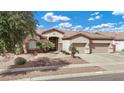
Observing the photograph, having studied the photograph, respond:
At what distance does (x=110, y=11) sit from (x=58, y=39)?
13.6 ft

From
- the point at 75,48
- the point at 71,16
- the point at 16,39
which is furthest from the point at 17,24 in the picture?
the point at 75,48

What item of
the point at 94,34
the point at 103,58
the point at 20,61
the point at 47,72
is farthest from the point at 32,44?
the point at 103,58

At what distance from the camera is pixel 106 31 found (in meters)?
16.5

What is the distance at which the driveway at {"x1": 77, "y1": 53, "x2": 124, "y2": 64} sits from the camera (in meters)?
17.5

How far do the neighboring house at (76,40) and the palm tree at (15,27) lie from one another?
806 millimetres

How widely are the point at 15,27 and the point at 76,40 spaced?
5.24m

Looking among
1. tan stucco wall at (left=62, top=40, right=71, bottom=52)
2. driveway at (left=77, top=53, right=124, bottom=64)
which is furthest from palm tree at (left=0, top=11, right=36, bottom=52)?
driveway at (left=77, top=53, right=124, bottom=64)

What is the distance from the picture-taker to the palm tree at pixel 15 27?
14.1 metres

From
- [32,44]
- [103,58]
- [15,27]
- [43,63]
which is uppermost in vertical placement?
[15,27]

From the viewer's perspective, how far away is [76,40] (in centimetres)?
1806

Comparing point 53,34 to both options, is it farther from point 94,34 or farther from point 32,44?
point 94,34

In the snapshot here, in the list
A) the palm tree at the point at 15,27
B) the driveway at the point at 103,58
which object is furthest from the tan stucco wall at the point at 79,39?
the palm tree at the point at 15,27

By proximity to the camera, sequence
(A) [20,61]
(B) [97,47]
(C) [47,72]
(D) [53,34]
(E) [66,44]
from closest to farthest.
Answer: (C) [47,72], (A) [20,61], (D) [53,34], (E) [66,44], (B) [97,47]
